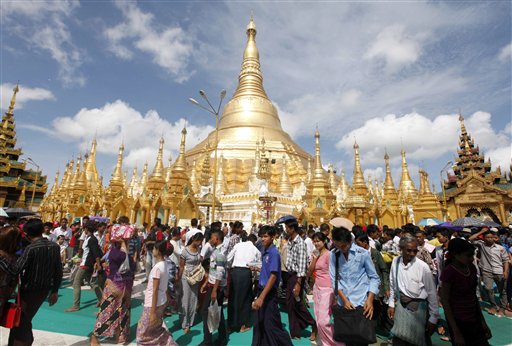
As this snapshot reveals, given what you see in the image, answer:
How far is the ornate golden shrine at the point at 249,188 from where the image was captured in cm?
2044

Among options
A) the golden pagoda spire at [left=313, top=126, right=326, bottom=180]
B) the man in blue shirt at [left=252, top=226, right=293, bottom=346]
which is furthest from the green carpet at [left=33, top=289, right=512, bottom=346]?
the golden pagoda spire at [left=313, top=126, right=326, bottom=180]

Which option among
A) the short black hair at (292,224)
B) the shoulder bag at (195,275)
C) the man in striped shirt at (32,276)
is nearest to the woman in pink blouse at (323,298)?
the short black hair at (292,224)

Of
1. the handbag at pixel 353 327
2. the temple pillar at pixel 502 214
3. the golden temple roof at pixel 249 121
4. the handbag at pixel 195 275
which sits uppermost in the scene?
the golden temple roof at pixel 249 121

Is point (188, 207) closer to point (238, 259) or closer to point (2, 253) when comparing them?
point (238, 259)

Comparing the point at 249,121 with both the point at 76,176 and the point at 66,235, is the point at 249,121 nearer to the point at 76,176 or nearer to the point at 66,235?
the point at 76,176

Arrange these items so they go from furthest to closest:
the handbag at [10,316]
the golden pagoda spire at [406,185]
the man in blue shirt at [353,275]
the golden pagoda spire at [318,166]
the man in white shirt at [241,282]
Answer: the golden pagoda spire at [406,185], the golden pagoda spire at [318,166], the man in white shirt at [241,282], the man in blue shirt at [353,275], the handbag at [10,316]

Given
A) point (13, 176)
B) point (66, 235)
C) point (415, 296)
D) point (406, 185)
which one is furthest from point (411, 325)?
point (13, 176)

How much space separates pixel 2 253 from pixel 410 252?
15.2 ft

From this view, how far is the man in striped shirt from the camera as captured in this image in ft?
11.1

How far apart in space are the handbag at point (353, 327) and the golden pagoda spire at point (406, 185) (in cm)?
3045

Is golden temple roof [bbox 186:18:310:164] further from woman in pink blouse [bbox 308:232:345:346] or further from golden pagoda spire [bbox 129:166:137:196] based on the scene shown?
woman in pink blouse [bbox 308:232:345:346]

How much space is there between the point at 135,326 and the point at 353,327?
4263 millimetres

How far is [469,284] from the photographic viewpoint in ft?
10.4

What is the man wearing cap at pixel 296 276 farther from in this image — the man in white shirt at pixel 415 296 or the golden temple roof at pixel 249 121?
the golden temple roof at pixel 249 121
